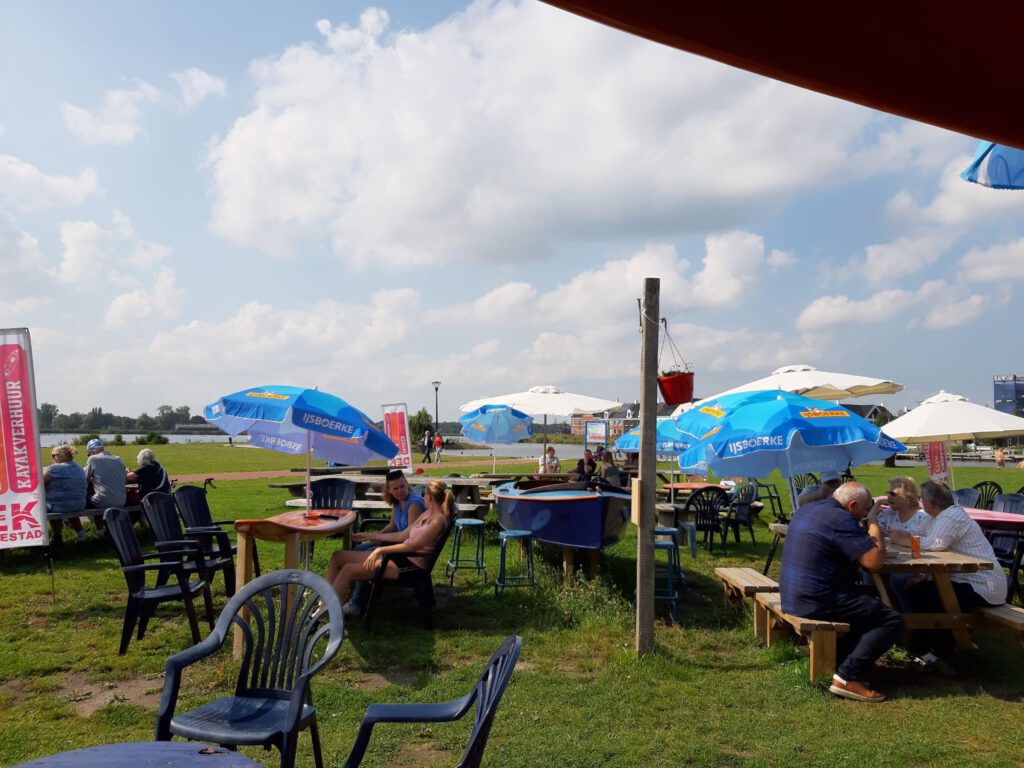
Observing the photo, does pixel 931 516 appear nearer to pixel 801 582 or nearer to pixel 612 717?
pixel 801 582

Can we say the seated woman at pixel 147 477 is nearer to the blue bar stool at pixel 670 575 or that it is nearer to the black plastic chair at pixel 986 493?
the blue bar stool at pixel 670 575

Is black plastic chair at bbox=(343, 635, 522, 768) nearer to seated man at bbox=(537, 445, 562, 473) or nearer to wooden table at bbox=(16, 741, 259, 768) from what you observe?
wooden table at bbox=(16, 741, 259, 768)

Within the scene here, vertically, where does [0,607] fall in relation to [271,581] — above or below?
below

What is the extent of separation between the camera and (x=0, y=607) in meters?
7.09

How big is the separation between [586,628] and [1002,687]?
9.77 ft

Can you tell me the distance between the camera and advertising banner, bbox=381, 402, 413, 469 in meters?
13.9

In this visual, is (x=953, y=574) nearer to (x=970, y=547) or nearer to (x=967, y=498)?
(x=970, y=547)

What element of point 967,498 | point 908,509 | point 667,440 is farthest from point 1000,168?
point 667,440

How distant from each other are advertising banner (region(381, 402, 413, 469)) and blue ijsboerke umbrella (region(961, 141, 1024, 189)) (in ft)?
36.8

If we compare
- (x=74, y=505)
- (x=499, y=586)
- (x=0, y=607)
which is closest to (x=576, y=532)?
(x=499, y=586)

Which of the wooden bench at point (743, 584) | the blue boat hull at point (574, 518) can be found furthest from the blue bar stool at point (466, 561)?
the wooden bench at point (743, 584)

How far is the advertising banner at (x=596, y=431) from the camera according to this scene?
22000 mm

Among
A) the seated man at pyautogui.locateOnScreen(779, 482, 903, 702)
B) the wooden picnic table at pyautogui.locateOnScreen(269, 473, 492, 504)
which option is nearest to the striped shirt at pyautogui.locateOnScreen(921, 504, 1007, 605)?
the seated man at pyautogui.locateOnScreen(779, 482, 903, 702)

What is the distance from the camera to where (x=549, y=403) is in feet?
56.6
